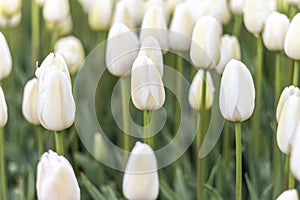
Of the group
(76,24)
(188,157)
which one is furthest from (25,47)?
(188,157)

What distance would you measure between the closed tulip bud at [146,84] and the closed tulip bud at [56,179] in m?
0.15

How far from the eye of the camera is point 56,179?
0.70m

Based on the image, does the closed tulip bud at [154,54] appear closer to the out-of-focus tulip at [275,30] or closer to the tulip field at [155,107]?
the tulip field at [155,107]

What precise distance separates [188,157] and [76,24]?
1.94ft

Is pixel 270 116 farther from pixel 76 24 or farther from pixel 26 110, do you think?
pixel 76 24

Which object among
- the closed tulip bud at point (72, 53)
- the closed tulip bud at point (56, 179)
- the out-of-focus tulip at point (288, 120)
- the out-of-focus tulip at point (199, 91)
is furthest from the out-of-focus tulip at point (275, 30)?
the closed tulip bud at point (56, 179)

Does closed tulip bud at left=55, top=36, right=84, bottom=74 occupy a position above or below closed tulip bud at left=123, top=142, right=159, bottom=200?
above

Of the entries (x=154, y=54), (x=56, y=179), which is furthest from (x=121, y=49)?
(x=56, y=179)

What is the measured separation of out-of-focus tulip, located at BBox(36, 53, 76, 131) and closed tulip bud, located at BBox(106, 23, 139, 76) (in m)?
0.17

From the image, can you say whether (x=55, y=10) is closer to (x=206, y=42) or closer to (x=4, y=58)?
(x=4, y=58)

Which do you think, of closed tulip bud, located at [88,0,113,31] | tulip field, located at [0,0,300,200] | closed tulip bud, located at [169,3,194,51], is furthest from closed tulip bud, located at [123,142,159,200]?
closed tulip bud, located at [88,0,113,31]

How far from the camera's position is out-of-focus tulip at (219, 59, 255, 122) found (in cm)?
79

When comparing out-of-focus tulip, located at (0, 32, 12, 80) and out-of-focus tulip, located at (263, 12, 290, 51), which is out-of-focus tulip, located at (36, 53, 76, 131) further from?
out-of-focus tulip, located at (263, 12, 290, 51)

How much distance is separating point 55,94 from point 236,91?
0.71 ft
